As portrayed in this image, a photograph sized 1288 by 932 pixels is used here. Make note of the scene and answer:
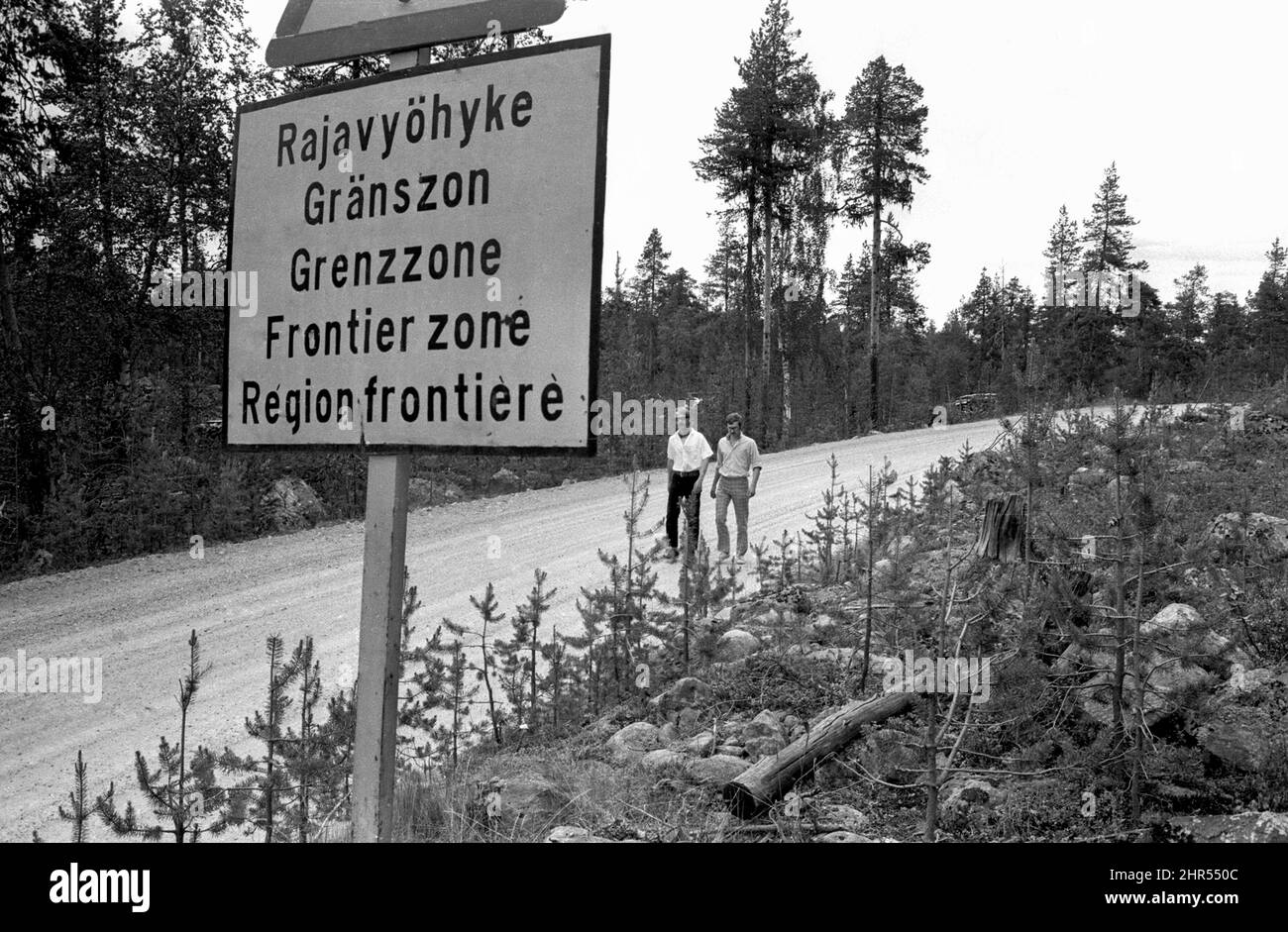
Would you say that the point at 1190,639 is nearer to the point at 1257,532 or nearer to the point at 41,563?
the point at 1257,532

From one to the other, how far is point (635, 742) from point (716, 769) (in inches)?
32.8

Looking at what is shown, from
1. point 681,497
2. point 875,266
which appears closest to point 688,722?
point 681,497

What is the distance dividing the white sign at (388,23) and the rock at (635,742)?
3.84m

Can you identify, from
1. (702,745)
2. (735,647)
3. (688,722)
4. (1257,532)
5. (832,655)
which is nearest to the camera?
(702,745)

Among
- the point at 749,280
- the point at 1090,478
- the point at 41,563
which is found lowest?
the point at 41,563

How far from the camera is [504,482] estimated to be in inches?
702

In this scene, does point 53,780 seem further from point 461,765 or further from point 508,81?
point 508,81

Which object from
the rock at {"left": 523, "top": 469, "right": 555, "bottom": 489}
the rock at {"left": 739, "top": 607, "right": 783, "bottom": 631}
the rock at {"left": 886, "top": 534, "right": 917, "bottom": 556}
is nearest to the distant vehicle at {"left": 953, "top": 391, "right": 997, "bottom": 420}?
the rock at {"left": 523, "top": 469, "right": 555, "bottom": 489}

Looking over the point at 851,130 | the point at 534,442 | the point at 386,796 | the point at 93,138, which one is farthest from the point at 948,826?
the point at 851,130

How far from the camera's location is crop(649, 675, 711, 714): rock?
5625mm

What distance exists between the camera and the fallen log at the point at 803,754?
3980 mm

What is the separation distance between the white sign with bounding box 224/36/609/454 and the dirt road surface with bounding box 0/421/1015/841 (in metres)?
4.19

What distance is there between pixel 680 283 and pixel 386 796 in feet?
201
